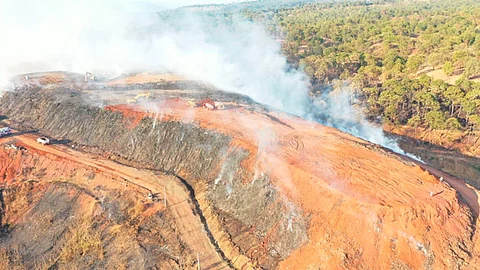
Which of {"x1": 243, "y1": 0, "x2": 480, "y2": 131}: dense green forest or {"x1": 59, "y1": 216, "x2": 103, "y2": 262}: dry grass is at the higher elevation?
{"x1": 243, "y1": 0, "x2": 480, "y2": 131}: dense green forest

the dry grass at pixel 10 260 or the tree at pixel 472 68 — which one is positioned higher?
the tree at pixel 472 68

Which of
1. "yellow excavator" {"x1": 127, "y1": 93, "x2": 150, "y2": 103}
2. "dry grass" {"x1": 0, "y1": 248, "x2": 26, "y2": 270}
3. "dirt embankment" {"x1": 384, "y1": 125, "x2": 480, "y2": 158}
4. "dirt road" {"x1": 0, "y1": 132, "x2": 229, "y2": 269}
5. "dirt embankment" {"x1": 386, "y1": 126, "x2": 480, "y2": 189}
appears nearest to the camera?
"dirt road" {"x1": 0, "y1": 132, "x2": 229, "y2": 269}

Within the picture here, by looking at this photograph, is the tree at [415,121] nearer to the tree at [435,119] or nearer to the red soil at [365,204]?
the tree at [435,119]

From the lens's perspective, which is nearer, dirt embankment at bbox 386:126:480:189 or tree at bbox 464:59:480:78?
dirt embankment at bbox 386:126:480:189

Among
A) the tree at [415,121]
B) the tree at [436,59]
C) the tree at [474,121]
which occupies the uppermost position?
the tree at [436,59]

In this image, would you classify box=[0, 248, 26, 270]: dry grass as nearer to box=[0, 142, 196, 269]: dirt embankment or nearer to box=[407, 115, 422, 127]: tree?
box=[0, 142, 196, 269]: dirt embankment

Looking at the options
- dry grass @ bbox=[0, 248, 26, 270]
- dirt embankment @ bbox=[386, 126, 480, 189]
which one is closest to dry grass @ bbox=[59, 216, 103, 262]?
dry grass @ bbox=[0, 248, 26, 270]

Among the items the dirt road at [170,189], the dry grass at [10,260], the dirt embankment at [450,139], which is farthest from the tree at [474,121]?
the dry grass at [10,260]
